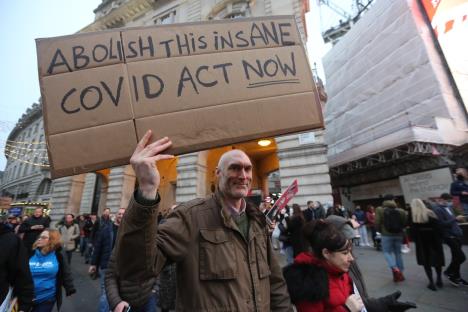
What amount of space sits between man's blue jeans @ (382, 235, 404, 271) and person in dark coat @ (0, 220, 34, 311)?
243 inches

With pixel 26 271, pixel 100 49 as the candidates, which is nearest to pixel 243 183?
pixel 100 49

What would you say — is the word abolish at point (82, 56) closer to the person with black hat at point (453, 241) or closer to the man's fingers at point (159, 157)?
the man's fingers at point (159, 157)

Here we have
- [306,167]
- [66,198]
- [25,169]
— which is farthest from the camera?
[25,169]

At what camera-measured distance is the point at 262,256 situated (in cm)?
159

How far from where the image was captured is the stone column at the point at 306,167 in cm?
984

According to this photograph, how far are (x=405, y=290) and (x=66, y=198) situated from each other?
18.7 meters

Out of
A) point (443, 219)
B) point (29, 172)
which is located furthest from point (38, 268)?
point (29, 172)

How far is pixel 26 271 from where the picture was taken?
2559 mm

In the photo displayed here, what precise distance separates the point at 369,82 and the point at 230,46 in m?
19.3

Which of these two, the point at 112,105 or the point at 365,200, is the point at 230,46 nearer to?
the point at 112,105

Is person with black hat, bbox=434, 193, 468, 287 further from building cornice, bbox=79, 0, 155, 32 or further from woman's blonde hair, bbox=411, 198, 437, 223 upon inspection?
building cornice, bbox=79, 0, 155, 32

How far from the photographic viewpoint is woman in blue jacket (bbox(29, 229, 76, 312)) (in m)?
3.08

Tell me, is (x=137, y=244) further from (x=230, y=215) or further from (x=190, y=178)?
(x=190, y=178)

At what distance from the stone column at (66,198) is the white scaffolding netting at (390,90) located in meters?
17.6
